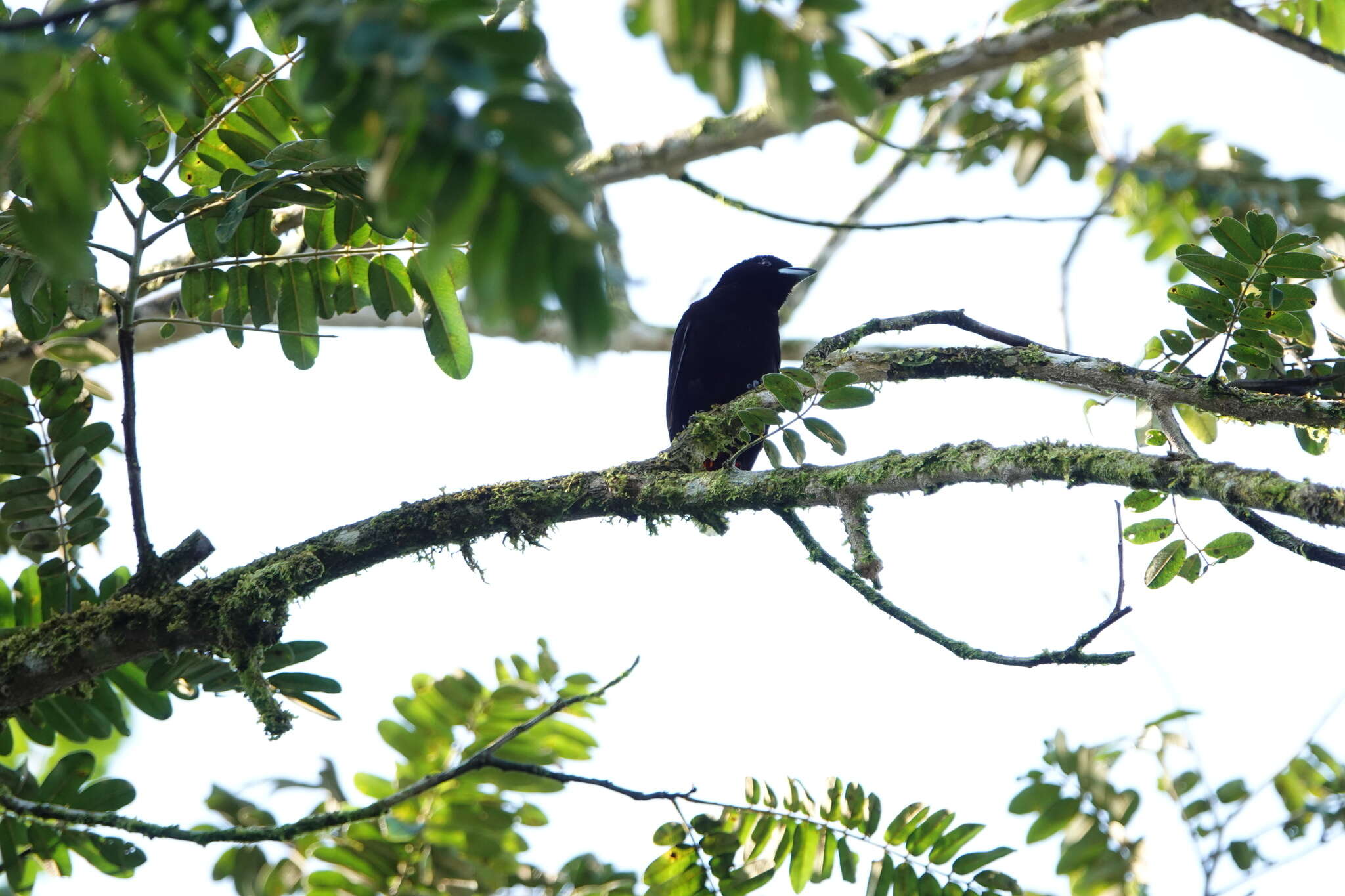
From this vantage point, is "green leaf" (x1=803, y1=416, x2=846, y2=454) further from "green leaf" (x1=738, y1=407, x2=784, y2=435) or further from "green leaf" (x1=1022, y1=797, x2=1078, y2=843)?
"green leaf" (x1=1022, y1=797, x2=1078, y2=843)

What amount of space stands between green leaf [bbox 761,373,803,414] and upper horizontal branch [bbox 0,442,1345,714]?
0.24 m

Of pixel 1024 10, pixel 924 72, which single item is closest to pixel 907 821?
pixel 924 72

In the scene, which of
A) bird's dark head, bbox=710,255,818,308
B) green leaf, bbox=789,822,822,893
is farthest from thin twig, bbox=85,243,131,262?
bird's dark head, bbox=710,255,818,308

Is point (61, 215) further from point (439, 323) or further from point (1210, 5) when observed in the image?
point (1210, 5)

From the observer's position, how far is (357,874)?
312 centimetres

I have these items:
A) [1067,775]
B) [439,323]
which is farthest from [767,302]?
[1067,775]

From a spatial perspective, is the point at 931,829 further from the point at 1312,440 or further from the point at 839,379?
the point at 1312,440

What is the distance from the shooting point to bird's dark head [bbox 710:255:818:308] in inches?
239

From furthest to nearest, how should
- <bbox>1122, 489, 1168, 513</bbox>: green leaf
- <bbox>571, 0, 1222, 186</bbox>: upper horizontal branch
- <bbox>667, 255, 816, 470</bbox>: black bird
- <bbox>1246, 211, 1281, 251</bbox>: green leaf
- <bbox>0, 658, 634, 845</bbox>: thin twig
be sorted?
<bbox>667, 255, 816, 470</bbox>: black bird, <bbox>571, 0, 1222, 186</bbox>: upper horizontal branch, <bbox>1246, 211, 1281, 251</bbox>: green leaf, <bbox>1122, 489, 1168, 513</bbox>: green leaf, <bbox>0, 658, 634, 845</bbox>: thin twig

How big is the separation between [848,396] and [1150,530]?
0.79 metres

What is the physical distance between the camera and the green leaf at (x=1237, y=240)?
2.54m

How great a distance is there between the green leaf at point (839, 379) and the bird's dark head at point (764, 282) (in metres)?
3.26

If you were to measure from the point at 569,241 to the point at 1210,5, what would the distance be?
462 centimetres

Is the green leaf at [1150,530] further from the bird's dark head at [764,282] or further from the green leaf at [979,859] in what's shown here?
the bird's dark head at [764,282]
